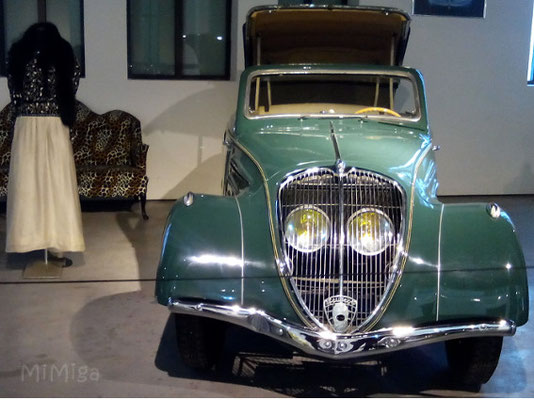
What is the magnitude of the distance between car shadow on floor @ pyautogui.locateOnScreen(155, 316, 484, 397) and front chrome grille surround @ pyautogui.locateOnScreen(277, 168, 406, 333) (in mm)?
464

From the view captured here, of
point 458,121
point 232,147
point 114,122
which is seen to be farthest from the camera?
point 458,121

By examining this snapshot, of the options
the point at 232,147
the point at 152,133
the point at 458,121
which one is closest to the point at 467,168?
the point at 458,121

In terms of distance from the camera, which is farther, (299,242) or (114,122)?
(114,122)

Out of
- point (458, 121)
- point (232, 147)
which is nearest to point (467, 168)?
point (458, 121)

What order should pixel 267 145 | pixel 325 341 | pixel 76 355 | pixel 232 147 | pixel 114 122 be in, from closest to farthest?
pixel 325 341
pixel 76 355
pixel 267 145
pixel 232 147
pixel 114 122

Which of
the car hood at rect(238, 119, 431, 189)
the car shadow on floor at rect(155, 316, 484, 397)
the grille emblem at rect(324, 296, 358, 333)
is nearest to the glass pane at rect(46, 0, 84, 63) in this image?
the car hood at rect(238, 119, 431, 189)

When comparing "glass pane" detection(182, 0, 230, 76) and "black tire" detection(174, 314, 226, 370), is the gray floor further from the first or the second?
"glass pane" detection(182, 0, 230, 76)

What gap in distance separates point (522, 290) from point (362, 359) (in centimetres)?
96

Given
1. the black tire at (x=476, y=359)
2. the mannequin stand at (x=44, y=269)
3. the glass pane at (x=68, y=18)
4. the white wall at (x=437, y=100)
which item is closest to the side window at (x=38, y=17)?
the glass pane at (x=68, y=18)

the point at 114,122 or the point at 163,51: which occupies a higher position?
the point at 163,51

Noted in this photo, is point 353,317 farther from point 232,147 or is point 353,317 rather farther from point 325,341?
point 232,147

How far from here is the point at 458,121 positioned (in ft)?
27.2

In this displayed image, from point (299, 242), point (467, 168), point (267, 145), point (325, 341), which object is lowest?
point (467, 168)

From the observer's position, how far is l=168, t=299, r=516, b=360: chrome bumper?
313 cm
